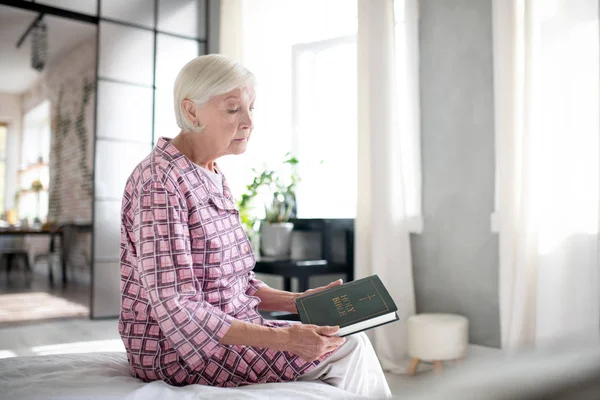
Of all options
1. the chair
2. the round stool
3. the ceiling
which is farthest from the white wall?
the round stool

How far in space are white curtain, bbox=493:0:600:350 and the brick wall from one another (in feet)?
19.7

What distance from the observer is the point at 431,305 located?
3318mm

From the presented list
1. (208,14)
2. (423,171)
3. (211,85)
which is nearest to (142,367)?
(211,85)

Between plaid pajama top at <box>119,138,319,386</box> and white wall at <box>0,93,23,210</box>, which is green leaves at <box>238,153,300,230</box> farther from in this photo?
white wall at <box>0,93,23,210</box>

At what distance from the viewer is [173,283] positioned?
104 cm

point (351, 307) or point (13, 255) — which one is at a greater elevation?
point (351, 307)

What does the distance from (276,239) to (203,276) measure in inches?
103

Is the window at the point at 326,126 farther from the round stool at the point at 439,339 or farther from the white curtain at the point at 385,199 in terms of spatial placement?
the round stool at the point at 439,339

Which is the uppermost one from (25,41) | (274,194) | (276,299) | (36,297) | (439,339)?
(25,41)

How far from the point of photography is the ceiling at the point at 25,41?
741 cm

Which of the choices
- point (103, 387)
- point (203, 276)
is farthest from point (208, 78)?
point (103, 387)

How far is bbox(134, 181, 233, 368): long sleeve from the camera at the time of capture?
103cm

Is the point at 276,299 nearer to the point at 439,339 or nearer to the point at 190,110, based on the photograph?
the point at 190,110

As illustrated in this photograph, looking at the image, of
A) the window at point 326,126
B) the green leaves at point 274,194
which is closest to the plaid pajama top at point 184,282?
the green leaves at point 274,194
